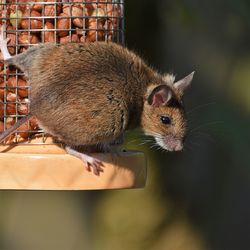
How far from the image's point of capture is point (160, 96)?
4461 mm

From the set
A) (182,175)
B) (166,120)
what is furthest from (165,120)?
(182,175)

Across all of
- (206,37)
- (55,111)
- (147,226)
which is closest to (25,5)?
(55,111)

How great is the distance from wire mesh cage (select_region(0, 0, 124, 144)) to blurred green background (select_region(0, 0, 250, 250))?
3.89 feet

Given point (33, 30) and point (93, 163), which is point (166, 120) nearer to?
point (93, 163)

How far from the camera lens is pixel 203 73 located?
6.52 metres

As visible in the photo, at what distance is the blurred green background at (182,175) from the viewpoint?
20.3 ft

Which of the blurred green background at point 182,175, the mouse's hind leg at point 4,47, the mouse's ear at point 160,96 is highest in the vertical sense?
the mouse's hind leg at point 4,47

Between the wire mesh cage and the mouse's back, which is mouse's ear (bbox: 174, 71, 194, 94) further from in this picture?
the wire mesh cage

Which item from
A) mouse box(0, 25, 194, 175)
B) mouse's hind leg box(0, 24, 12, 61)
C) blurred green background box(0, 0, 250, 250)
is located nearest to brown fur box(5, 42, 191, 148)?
mouse box(0, 25, 194, 175)

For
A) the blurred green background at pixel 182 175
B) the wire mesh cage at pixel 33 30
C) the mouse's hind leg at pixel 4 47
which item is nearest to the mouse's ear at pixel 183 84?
the wire mesh cage at pixel 33 30

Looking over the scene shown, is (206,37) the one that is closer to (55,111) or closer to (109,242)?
(109,242)

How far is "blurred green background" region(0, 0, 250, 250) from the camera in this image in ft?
20.3

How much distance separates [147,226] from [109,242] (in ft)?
1.06

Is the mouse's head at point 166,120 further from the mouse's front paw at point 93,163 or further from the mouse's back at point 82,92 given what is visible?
the mouse's front paw at point 93,163
